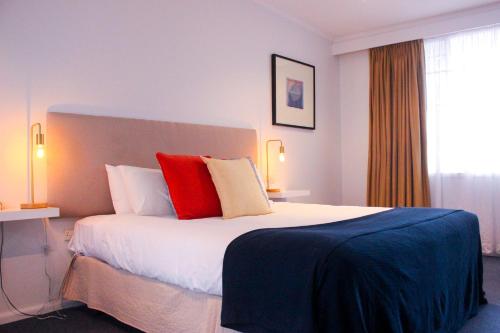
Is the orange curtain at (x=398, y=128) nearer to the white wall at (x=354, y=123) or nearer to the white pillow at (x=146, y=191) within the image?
the white wall at (x=354, y=123)

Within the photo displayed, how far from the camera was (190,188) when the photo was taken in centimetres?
277

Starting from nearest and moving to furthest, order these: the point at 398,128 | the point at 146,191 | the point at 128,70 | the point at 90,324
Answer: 1. the point at 90,324
2. the point at 146,191
3. the point at 128,70
4. the point at 398,128

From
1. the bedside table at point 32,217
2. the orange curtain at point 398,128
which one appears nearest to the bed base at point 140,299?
the bedside table at point 32,217

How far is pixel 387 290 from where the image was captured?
1.59m

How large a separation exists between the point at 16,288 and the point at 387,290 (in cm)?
221

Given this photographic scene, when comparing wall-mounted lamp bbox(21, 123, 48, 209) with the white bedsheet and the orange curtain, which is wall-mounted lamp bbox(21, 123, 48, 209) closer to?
the white bedsheet

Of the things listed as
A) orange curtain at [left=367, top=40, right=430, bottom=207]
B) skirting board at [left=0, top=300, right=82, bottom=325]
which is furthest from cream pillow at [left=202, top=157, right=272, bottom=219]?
orange curtain at [left=367, top=40, right=430, bottom=207]

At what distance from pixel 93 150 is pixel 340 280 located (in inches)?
81.3

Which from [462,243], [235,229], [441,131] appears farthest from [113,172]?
[441,131]

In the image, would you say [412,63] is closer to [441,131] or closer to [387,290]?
[441,131]

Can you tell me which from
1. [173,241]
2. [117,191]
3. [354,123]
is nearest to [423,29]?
[354,123]

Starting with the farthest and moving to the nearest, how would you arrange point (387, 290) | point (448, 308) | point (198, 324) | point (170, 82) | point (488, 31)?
point (488, 31) → point (170, 82) → point (448, 308) → point (198, 324) → point (387, 290)

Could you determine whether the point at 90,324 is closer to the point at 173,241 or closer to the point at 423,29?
the point at 173,241

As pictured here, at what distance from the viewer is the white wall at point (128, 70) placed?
2.65 metres
